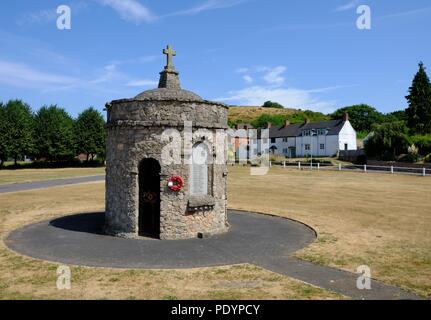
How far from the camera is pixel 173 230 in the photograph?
15984mm

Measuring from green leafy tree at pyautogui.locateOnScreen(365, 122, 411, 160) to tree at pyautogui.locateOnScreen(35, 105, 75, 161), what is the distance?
54.4m

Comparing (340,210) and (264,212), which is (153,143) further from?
(340,210)

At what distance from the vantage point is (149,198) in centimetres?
1705

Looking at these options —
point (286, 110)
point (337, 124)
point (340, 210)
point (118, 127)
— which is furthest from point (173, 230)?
→ point (286, 110)

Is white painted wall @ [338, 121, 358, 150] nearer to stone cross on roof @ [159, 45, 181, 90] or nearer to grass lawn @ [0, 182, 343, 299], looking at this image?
stone cross on roof @ [159, 45, 181, 90]

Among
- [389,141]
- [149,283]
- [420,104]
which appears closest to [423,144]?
[389,141]

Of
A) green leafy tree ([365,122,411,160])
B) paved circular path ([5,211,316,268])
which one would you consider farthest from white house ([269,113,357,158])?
paved circular path ([5,211,316,268])

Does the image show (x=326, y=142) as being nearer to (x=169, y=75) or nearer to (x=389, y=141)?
(x=389, y=141)

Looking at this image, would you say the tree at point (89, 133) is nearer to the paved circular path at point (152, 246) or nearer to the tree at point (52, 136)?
the tree at point (52, 136)

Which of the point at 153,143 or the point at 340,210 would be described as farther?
the point at 340,210

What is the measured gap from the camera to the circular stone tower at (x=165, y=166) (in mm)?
15977

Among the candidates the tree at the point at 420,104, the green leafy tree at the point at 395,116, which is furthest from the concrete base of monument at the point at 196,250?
the green leafy tree at the point at 395,116
